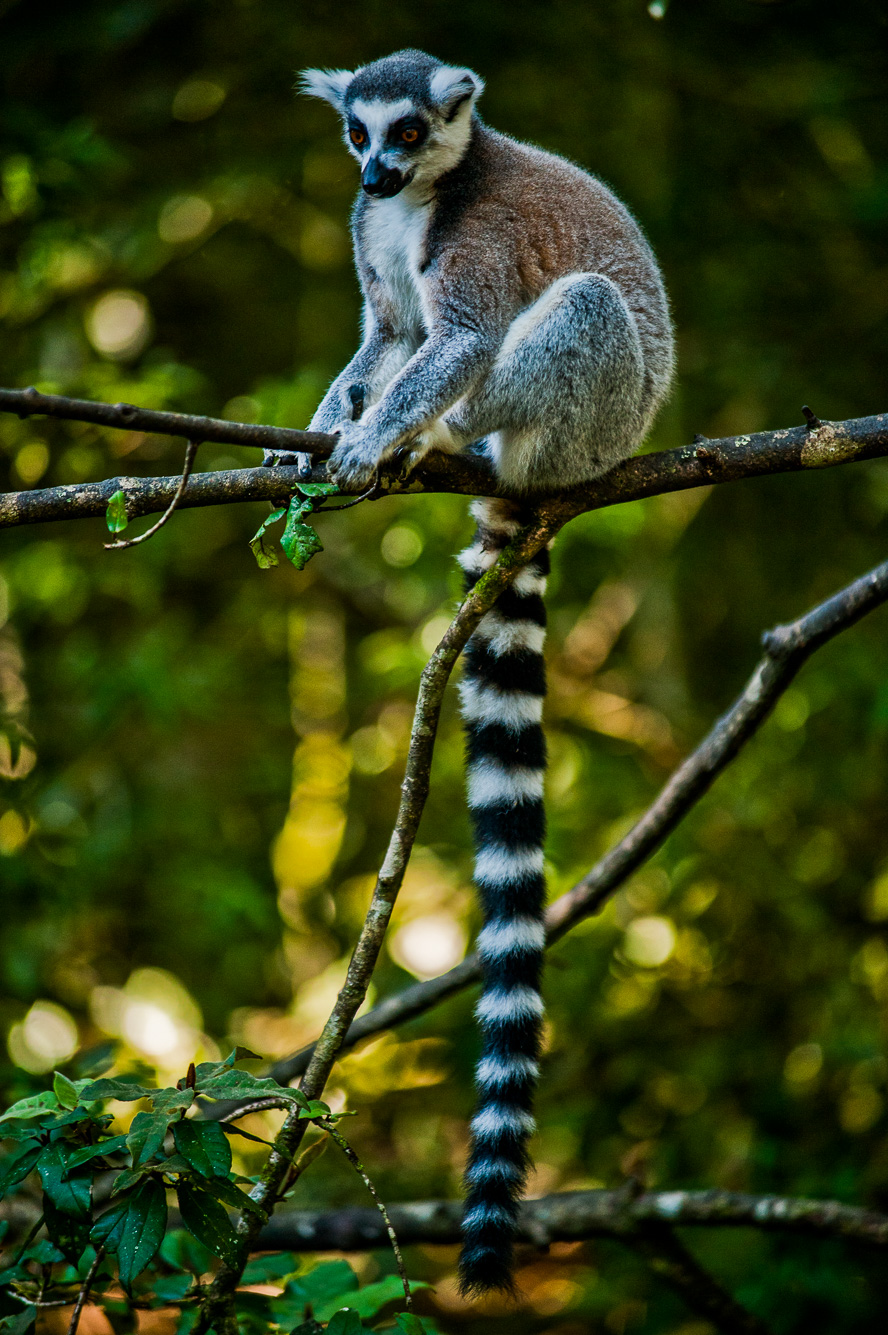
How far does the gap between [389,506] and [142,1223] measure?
220 inches

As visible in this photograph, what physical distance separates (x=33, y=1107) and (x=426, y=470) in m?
2.00

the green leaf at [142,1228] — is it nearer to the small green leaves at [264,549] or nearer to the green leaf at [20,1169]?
the green leaf at [20,1169]

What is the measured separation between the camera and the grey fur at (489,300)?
3662 mm

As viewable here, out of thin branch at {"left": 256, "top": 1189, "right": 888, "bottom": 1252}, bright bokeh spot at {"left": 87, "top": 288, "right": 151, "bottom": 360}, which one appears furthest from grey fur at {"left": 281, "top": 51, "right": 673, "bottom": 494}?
bright bokeh spot at {"left": 87, "top": 288, "right": 151, "bottom": 360}

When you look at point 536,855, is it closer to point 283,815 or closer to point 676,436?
point 676,436

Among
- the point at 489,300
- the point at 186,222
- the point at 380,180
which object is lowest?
the point at 489,300

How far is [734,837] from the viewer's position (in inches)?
247

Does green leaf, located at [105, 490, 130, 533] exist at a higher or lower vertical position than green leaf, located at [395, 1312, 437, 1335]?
higher

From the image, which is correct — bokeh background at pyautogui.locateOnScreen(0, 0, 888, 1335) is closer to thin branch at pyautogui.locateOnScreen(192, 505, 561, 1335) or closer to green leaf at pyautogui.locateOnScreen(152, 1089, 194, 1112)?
thin branch at pyautogui.locateOnScreen(192, 505, 561, 1335)

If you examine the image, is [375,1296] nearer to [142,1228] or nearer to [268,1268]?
[268,1268]

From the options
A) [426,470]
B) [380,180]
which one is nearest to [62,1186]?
[426,470]

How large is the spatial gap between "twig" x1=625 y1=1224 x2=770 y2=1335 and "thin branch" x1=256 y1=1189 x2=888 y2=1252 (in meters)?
0.06

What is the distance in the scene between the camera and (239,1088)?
2.16 metres

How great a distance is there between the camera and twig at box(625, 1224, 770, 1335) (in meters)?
3.69
